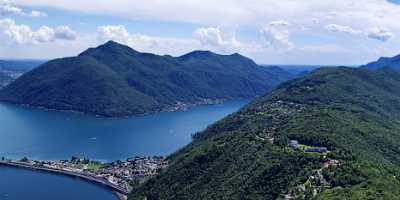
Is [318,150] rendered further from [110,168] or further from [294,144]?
[110,168]

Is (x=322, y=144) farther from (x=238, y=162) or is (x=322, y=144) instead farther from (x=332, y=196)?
(x=332, y=196)

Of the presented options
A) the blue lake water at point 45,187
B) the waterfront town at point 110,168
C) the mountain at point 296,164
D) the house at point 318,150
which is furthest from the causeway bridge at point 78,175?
the house at point 318,150

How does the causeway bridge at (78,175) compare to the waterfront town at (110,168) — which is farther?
the waterfront town at (110,168)

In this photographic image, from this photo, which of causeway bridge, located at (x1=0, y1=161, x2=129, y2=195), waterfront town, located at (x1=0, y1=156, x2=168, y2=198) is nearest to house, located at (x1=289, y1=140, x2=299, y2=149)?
waterfront town, located at (x1=0, y1=156, x2=168, y2=198)


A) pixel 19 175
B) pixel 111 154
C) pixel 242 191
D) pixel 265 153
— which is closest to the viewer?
pixel 242 191

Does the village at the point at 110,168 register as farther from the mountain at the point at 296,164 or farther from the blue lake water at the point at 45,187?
the mountain at the point at 296,164

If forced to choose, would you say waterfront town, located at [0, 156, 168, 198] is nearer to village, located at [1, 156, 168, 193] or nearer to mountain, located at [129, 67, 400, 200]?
village, located at [1, 156, 168, 193]

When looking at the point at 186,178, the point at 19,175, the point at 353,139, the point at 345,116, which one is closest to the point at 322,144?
the point at 353,139

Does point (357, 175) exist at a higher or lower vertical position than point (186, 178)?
higher

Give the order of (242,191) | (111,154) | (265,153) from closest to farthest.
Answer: (242,191)
(265,153)
(111,154)
